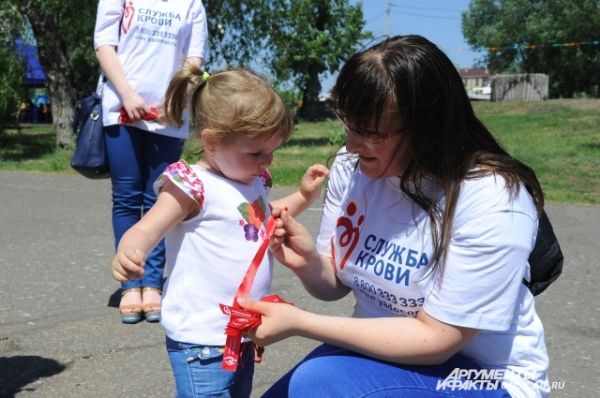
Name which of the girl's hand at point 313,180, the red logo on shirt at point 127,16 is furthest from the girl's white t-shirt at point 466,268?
the red logo on shirt at point 127,16

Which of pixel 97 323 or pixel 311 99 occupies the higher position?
pixel 311 99

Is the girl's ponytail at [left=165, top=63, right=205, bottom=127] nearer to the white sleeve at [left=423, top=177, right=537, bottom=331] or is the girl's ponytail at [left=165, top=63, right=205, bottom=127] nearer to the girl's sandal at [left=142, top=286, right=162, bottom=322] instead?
the white sleeve at [left=423, top=177, right=537, bottom=331]

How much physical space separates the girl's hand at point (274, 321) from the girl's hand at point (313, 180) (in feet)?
1.99

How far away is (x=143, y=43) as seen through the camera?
3.90 m

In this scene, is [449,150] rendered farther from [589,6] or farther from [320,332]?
[589,6]

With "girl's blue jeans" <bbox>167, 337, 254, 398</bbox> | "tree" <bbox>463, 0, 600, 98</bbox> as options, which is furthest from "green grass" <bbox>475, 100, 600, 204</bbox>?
"tree" <bbox>463, 0, 600, 98</bbox>

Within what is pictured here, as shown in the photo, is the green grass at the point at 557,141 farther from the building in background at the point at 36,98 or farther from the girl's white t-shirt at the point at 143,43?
the building in background at the point at 36,98

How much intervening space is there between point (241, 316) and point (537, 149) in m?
13.5

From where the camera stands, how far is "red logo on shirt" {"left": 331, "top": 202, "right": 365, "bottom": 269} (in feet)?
7.37

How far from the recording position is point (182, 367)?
90.3 inches

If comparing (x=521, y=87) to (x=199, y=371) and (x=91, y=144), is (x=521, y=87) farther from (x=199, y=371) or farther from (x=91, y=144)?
(x=199, y=371)

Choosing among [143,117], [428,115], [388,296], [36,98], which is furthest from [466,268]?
[36,98]

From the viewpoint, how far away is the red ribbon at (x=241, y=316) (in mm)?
2053

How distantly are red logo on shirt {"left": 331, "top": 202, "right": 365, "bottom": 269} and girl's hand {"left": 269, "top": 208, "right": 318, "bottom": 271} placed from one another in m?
0.11
